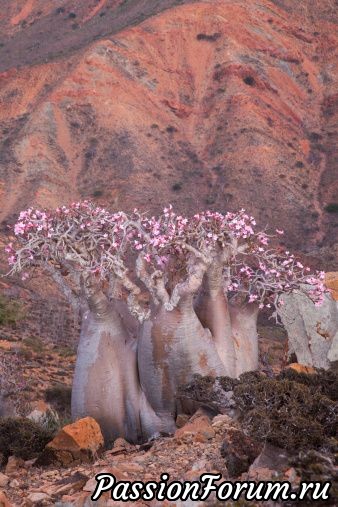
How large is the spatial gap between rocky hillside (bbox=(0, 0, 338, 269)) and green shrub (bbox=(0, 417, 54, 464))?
112 ft

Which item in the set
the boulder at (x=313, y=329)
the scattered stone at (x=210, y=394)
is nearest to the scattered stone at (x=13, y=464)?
the scattered stone at (x=210, y=394)

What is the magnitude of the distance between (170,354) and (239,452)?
2.76m

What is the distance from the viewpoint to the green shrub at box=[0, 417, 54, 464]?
7.21 meters

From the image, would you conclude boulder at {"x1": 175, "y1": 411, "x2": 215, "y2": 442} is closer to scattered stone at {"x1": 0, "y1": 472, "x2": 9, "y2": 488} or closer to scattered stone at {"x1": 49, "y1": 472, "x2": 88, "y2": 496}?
scattered stone at {"x1": 49, "y1": 472, "x2": 88, "y2": 496}

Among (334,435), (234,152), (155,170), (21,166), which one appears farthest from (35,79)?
(334,435)

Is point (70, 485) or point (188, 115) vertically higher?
point (188, 115)

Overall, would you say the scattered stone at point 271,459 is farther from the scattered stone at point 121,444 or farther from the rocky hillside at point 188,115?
the rocky hillside at point 188,115

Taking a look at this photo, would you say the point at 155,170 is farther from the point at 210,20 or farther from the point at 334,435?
the point at 334,435

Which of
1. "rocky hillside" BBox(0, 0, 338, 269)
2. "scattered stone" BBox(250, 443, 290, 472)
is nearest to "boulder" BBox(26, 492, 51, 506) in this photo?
"scattered stone" BBox(250, 443, 290, 472)

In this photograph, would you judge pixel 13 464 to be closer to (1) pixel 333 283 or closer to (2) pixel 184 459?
(2) pixel 184 459

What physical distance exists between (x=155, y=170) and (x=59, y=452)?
4126 centimetres

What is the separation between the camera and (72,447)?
269 inches

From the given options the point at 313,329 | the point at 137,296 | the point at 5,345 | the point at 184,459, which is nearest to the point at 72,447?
the point at 184,459

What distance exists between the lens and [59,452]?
6754 millimetres
